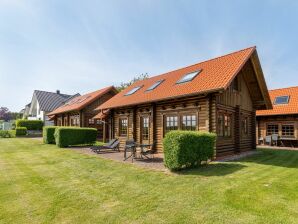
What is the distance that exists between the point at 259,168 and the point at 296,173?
124 cm

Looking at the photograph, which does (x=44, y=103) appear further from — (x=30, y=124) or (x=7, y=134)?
A: (x=7, y=134)

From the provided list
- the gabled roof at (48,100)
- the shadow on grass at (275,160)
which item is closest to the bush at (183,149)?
the shadow on grass at (275,160)

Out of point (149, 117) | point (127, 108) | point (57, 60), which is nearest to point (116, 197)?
point (149, 117)

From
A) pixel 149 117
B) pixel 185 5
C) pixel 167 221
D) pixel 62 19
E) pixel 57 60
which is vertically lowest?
pixel 167 221

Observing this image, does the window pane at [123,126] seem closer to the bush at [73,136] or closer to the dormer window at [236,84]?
the bush at [73,136]

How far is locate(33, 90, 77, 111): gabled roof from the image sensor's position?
41.5 m

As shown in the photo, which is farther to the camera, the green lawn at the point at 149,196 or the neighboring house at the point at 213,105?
the neighboring house at the point at 213,105

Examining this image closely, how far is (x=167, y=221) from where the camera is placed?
14.3 feet

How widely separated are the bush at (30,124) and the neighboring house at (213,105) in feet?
82.2

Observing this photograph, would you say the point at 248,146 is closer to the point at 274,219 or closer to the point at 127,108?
the point at 127,108

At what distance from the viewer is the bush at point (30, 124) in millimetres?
35237

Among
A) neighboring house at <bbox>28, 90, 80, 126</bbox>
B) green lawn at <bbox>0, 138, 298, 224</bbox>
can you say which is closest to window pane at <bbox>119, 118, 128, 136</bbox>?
green lawn at <bbox>0, 138, 298, 224</bbox>

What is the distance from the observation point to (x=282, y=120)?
65.0 ft

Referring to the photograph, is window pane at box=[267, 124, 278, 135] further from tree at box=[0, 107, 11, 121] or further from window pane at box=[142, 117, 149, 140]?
tree at box=[0, 107, 11, 121]
